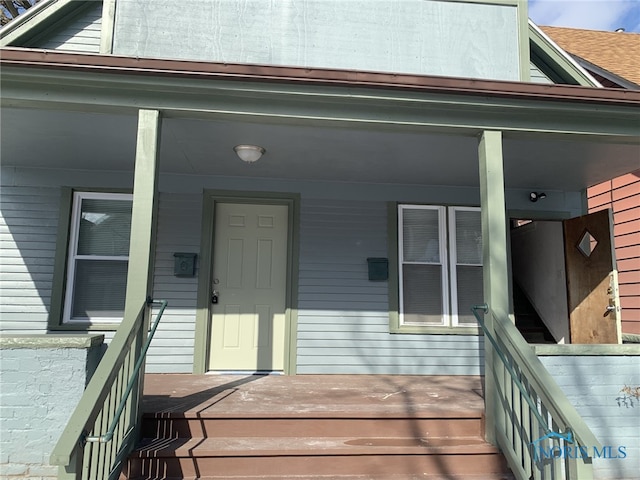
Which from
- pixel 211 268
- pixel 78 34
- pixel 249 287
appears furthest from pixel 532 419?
pixel 78 34

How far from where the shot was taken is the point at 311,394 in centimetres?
392

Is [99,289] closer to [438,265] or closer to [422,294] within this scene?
[422,294]

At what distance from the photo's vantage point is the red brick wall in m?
6.44

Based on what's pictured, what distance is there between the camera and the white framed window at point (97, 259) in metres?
4.80

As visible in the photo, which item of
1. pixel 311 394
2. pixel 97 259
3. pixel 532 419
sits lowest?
pixel 311 394

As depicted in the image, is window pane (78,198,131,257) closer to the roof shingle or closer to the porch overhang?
the porch overhang

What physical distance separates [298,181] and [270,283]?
122 centimetres

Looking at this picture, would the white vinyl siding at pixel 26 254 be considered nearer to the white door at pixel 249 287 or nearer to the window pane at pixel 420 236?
the white door at pixel 249 287

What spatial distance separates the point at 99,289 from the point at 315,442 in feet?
10.0

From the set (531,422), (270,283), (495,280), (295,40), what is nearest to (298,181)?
(270,283)

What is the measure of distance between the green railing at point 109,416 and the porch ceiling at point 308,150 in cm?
157

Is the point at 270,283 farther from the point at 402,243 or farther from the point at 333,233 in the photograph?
the point at 402,243

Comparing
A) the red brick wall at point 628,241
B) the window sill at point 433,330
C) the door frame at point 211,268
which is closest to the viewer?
the door frame at point 211,268

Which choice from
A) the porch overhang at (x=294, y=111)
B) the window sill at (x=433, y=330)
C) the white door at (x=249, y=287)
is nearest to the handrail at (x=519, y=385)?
the porch overhang at (x=294, y=111)
